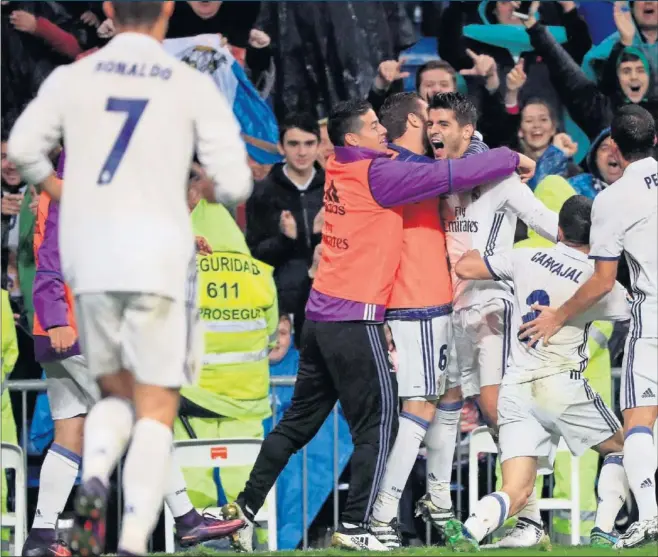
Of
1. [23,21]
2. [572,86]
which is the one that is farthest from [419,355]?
[23,21]

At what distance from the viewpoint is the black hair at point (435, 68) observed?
9.84 metres

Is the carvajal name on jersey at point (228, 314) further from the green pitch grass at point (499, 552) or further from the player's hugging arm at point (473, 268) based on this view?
the green pitch grass at point (499, 552)

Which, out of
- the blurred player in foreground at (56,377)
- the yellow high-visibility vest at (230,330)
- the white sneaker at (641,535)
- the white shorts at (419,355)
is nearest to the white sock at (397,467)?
the white shorts at (419,355)

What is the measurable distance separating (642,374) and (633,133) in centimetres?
119

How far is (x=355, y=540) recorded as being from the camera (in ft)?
24.2

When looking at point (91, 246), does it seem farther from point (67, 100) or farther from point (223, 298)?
point (223, 298)

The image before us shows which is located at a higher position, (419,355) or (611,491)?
(419,355)

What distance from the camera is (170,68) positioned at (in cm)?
584

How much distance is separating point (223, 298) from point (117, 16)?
3.88m

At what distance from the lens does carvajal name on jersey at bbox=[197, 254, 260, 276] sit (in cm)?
957

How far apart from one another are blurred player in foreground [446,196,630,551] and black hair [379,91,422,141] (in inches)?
29.4

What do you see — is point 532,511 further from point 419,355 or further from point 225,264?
point 225,264

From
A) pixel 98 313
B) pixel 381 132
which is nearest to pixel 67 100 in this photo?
pixel 98 313

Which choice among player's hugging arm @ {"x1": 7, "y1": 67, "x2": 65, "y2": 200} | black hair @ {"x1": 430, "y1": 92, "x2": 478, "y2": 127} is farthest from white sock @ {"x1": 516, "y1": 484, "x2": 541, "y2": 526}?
player's hugging arm @ {"x1": 7, "y1": 67, "x2": 65, "y2": 200}
